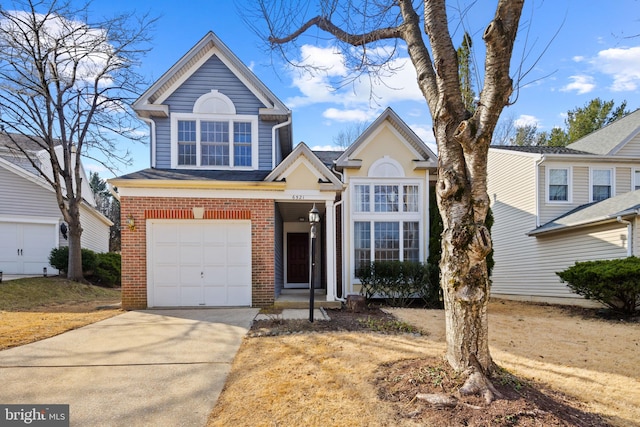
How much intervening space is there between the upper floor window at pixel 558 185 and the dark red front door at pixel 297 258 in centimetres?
993

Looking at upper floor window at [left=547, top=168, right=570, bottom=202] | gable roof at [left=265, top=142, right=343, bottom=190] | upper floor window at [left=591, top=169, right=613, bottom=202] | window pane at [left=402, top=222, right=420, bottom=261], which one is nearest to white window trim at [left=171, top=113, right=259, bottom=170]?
gable roof at [left=265, top=142, right=343, bottom=190]

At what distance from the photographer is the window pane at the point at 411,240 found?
11000mm

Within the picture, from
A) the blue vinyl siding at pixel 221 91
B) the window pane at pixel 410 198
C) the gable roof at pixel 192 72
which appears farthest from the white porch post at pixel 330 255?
the gable roof at pixel 192 72

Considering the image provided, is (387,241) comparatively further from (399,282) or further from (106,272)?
(106,272)

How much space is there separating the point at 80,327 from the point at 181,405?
16.1 feet

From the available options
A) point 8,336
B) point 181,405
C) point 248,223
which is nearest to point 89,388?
point 181,405

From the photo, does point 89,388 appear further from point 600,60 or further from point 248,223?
point 600,60

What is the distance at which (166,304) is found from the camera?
29.6 feet

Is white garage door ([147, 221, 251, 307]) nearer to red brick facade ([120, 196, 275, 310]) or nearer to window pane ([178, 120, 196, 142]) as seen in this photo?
red brick facade ([120, 196, 275, 310])

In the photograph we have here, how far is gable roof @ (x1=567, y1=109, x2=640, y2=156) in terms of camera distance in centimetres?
1375

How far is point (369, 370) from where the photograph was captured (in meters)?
4.54

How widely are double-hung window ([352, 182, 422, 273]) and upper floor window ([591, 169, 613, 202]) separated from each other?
8.25m

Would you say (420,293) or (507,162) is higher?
(507,162)

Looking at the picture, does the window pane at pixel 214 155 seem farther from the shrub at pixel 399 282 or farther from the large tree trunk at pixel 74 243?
the large tree trunk at pixel 74 243
